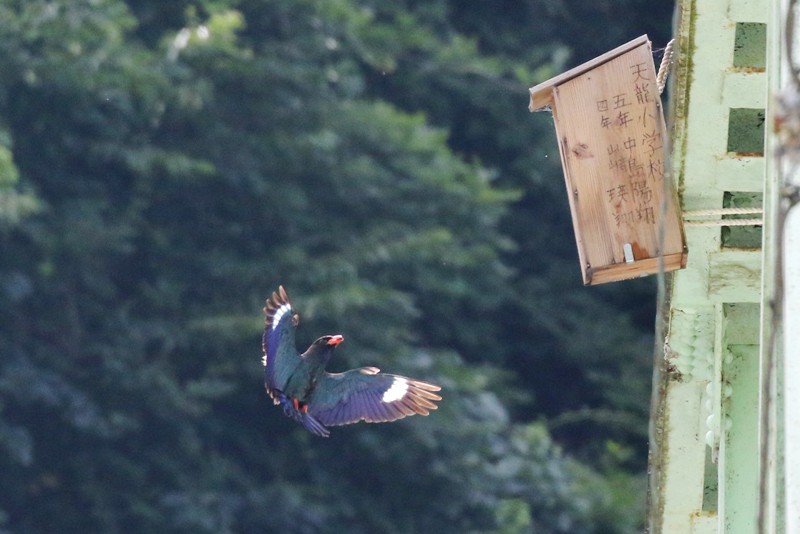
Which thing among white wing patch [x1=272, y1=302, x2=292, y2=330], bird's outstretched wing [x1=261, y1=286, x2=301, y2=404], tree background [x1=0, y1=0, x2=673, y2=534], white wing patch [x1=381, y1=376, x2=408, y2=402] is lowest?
white wing patch [x1=381, y1=376, x2=408, y2=402]

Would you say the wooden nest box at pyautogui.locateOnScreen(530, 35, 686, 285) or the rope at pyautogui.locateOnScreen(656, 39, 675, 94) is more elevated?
the rope at pyautogui.locateOnScreen(656, 39, 675, 94)

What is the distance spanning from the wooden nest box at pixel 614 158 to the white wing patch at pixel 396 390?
1.20 metres

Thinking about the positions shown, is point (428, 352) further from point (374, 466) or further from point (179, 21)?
point (179, 21)

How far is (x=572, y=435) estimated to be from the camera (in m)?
13.4

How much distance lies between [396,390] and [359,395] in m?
0.14

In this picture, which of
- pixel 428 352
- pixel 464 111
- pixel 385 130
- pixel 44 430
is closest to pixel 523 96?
pixel 464 111

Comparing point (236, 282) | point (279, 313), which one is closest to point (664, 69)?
point (279, 313)

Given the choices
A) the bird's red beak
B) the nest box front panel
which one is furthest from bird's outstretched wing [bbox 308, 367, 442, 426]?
the nest box front panel

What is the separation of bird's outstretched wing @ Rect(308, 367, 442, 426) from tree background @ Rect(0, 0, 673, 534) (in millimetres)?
5291

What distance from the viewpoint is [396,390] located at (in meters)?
4.82

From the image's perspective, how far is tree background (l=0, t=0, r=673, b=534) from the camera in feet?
34.8

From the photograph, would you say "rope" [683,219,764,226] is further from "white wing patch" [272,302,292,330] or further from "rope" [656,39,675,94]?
"white wing patch" [272,302,292,330]

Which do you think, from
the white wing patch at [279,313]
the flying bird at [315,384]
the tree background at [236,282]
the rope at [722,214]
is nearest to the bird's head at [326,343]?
the flying bird at [315,384]

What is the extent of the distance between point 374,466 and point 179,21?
3.61m
